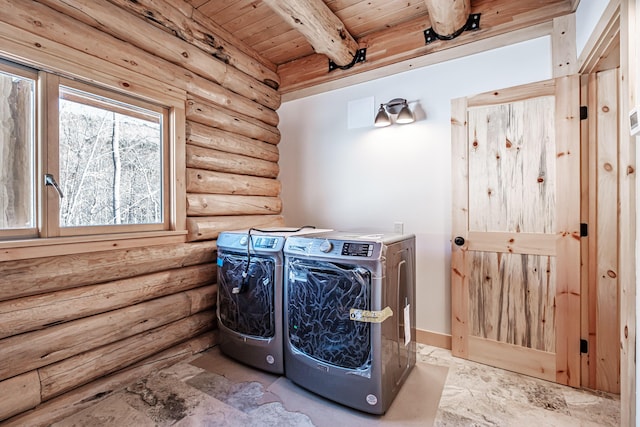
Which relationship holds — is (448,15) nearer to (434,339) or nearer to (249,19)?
(249,19)

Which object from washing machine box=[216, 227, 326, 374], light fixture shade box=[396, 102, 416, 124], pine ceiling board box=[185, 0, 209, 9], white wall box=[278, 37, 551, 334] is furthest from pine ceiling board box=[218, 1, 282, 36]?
washing machine box=[216, 227, 326, 374]

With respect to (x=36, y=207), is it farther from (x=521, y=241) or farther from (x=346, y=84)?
(x=521, y=241)

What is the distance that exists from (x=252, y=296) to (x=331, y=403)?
2.92 ft

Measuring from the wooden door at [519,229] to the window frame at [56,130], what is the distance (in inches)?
87.7

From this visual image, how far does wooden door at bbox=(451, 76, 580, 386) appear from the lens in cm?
207

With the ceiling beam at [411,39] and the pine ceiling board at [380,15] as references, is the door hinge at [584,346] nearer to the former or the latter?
the ceiling beam at [411,39]

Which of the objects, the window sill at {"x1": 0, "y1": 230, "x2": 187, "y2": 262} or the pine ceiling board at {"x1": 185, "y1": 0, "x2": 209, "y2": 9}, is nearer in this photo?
the window sill at {"x1": 0, "y1": 230, "x2": 187, "y2": 262}

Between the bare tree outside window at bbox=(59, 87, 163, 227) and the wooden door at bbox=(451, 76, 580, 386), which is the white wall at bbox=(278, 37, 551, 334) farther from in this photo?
the bare tree outside window at bbox=(59, 87, 163, 227)

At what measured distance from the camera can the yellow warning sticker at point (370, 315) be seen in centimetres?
174

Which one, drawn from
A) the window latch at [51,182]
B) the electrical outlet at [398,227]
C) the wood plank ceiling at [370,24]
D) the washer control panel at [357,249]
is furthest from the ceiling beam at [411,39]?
the window latch at [51,182]

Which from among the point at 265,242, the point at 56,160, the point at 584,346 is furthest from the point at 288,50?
the point at 584,346

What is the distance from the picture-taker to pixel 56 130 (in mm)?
1833

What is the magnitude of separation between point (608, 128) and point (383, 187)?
1.60 m

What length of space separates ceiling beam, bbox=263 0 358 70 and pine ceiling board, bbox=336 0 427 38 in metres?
0.08
